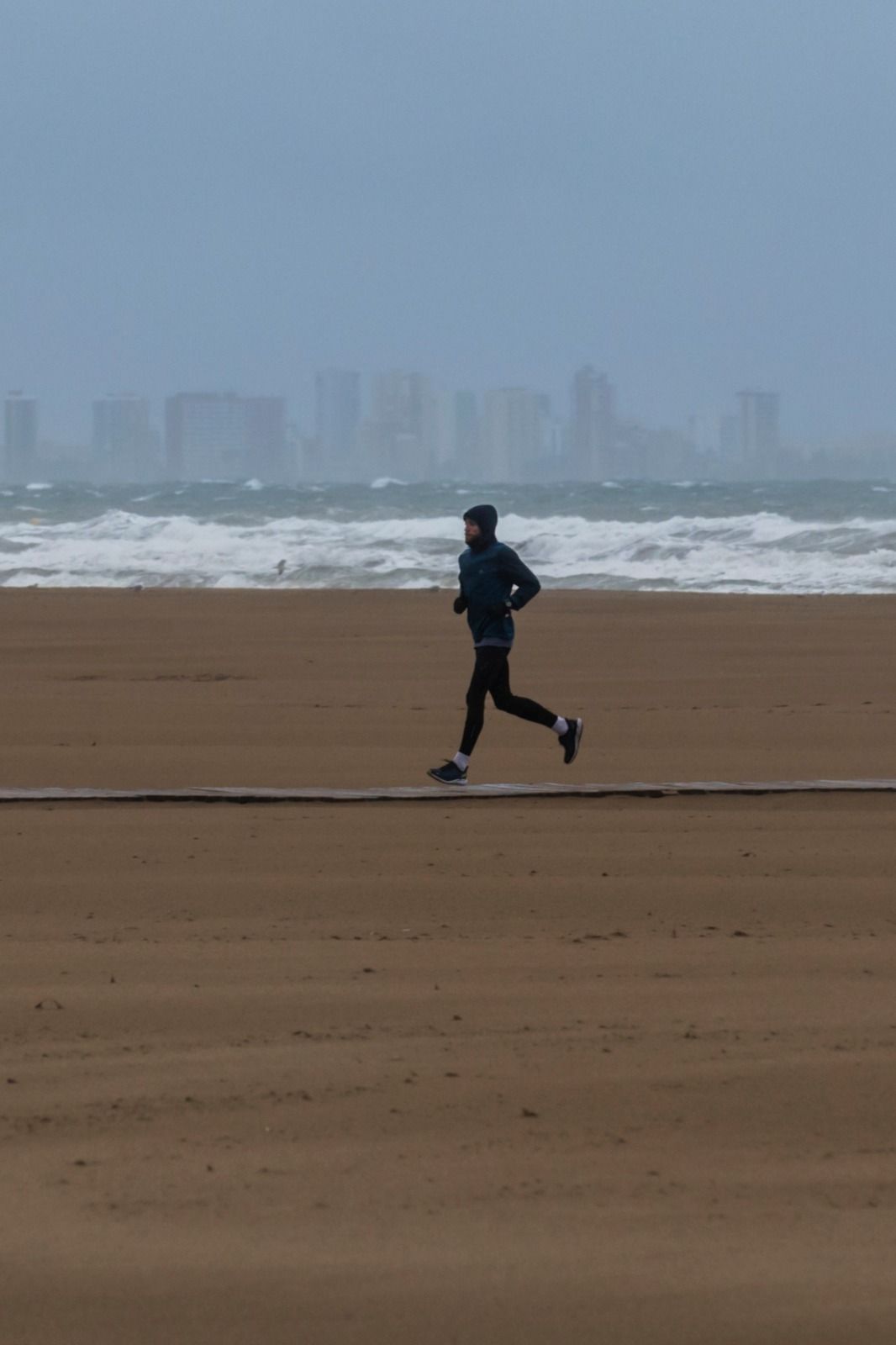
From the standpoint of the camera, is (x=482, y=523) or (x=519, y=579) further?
(x=482, y=523)

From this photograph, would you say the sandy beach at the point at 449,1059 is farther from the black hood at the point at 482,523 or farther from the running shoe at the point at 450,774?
the black hood at the point at 482,523

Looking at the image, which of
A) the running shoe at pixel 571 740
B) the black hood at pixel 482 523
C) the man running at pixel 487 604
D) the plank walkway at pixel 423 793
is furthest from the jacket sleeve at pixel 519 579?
the plank walkway at pixel 423 793

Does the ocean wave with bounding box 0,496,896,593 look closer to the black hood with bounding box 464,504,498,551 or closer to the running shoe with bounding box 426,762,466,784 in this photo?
the black hood with bounding box 464,504,498,551

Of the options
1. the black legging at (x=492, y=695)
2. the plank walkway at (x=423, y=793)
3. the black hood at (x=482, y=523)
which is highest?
the black hood at (x=482, y=523)

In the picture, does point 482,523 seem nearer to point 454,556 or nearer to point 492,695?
point 492,695

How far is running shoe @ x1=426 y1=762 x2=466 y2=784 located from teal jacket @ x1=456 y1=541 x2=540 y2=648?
0.70 metres

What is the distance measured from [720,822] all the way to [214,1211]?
4448 mm

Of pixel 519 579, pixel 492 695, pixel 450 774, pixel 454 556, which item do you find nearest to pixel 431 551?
pixel 454 556

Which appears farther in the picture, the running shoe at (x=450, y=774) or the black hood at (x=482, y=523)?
the black hood at (x=482, y=523)

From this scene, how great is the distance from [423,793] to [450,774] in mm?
382

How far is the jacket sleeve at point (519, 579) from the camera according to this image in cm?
870

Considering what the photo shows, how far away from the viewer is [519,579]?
8766mm

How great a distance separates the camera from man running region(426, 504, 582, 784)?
345 inches

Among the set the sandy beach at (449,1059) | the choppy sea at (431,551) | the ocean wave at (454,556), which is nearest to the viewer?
the sandy beach at (449,1059)
